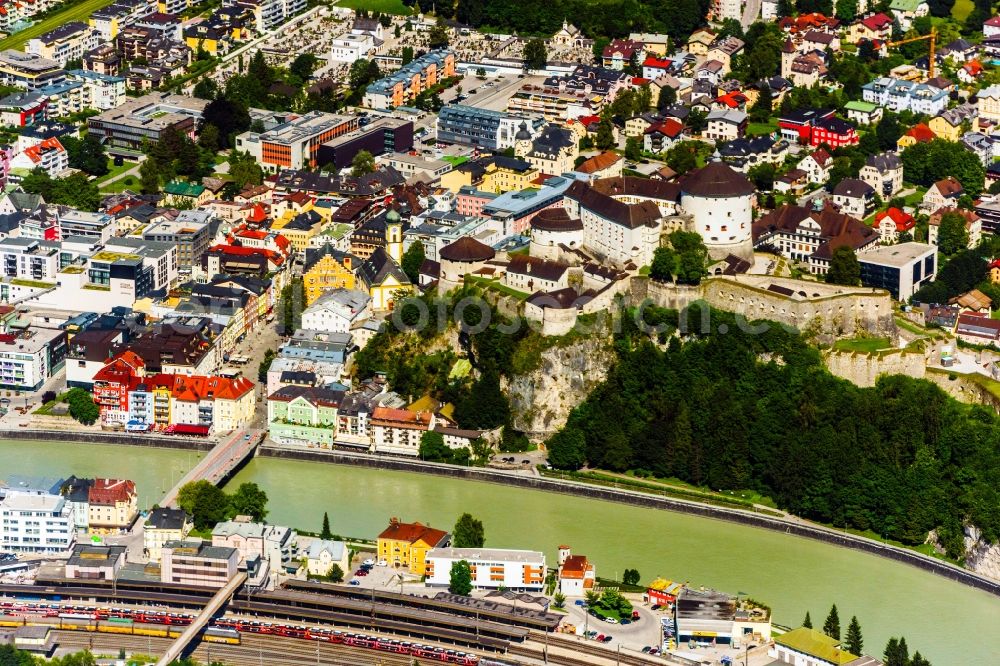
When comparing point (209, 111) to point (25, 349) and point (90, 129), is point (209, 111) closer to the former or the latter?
point (90, 129)

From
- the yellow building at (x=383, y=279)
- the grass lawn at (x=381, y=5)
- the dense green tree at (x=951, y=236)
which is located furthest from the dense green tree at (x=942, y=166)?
the grass lawn at (x=381, y=5)

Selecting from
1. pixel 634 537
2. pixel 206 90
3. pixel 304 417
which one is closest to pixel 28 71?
pixel 206 90

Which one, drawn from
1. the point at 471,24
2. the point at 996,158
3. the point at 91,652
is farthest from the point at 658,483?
the point at 471,24

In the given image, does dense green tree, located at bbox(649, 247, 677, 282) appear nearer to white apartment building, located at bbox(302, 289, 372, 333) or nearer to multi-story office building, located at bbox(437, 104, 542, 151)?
white apartment building, located at bbox(302, 289, 372, 333)

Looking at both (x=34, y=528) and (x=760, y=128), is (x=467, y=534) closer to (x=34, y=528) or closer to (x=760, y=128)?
(x=34, y=528)

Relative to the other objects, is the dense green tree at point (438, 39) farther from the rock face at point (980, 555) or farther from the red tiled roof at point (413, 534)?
the rock face at point (980, 555)

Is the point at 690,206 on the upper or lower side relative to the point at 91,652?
upper
